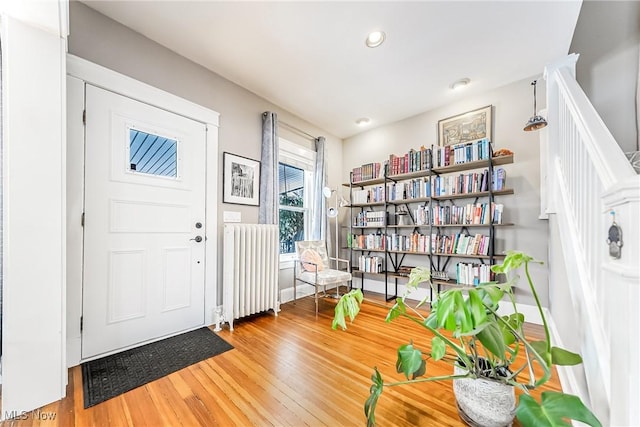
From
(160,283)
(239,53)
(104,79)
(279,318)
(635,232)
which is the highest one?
(239,53)

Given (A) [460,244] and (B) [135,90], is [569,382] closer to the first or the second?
(A) [460,244]

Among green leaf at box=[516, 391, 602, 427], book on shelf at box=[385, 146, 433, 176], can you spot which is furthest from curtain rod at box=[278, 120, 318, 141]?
green leaf at box=[516, 391, 602, 427]

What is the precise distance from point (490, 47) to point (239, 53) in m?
2.33

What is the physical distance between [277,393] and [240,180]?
2.08 metres

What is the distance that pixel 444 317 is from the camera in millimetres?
893

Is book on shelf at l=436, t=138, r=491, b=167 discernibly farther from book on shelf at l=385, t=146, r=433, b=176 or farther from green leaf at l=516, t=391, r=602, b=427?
green leaf at l=516, t=391, r=602, b=427

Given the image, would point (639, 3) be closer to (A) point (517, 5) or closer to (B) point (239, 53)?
(A) point (517, 5)

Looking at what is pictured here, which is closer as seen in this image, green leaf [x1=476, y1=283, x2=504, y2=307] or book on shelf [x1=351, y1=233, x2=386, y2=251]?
green leaf [x1=476, y1=283, x2=504, y2=307]

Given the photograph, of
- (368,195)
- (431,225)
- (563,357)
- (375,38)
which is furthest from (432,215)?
(563,357)

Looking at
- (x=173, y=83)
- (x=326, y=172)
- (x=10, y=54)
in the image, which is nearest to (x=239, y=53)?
(x=173, y=83)

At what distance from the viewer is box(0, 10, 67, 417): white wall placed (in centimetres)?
131

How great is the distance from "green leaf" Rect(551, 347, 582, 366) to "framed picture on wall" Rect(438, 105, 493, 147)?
259cm

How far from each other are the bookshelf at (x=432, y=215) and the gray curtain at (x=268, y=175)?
1.41m

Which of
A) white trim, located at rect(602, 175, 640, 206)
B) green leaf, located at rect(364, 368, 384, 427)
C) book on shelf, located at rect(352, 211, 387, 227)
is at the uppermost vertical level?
white trim, located at rect(602, 175, 640, 206)
